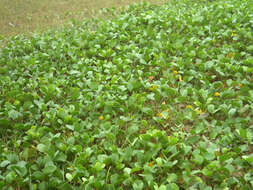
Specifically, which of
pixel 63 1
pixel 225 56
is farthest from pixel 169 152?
pixel 63 1

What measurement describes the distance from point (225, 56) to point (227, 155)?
7.29 feet

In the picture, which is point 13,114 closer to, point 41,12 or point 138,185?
point 138,185

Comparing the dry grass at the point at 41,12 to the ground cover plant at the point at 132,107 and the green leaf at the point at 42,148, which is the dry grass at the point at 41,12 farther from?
the green leaf at the point at 42,148

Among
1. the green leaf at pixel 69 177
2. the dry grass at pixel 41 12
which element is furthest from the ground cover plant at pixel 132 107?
the dry grass at pixel 41 12

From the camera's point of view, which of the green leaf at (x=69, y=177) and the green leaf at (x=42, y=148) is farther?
the green leaf at (x=42, y=148)

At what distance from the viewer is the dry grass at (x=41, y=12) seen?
6.09 metres

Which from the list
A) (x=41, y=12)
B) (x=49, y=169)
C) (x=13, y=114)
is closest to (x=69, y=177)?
(x=49, y=169)

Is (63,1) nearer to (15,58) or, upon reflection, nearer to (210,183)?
(15,58)

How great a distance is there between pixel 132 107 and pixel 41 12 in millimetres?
4975

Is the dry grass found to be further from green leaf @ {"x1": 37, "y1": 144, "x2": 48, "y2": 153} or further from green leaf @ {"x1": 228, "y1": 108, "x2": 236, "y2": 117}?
green leaf @ {"x1": 228, "y1": 108, "x2": 236, "y2": 117}

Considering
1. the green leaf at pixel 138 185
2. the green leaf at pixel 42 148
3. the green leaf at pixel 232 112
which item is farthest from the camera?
the green leaf at pixel 232 112

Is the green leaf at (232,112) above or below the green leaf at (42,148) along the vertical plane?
below

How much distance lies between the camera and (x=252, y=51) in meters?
4.09

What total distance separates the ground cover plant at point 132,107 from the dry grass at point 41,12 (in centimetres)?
107
